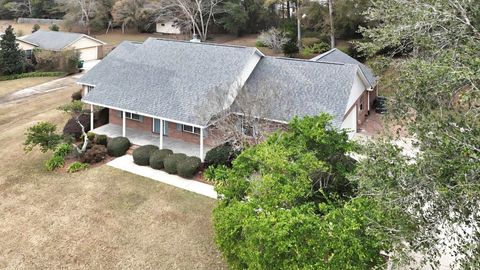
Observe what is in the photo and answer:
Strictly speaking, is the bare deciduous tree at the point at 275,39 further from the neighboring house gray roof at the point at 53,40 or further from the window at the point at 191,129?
the window at the point at 191,129

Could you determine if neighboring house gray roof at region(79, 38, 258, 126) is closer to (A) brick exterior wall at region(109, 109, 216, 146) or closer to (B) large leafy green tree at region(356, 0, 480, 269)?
(A) brick exterior wall at region(109, 109, 216, 146)

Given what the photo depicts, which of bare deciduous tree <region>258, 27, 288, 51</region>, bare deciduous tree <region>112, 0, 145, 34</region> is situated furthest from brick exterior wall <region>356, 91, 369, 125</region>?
bare deciduous tree <region>112, 0, 145, 34</region>

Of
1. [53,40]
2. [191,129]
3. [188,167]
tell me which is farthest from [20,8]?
[188,167]

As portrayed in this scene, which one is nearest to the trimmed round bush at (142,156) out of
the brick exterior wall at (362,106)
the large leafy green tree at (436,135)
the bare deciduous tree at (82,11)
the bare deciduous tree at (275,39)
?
the brick exterior wall at (362,106)

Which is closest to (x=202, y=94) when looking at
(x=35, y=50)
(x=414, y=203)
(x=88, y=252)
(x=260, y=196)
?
(x=88, y=252)

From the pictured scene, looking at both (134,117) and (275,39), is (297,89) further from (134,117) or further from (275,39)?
(275,39)

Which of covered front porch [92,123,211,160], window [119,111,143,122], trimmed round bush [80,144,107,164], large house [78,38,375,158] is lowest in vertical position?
trimmed round bush [80,144,107,164]
